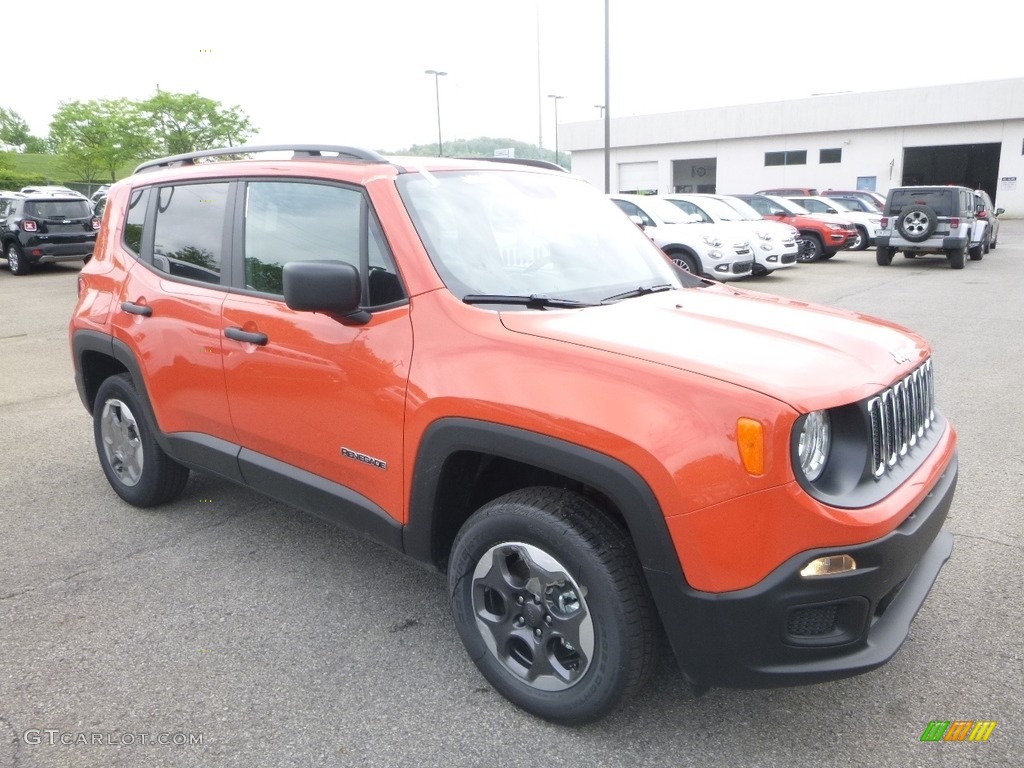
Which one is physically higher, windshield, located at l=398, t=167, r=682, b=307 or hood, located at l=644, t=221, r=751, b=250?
windshield, located at l=398, t=167, r=682, b=307

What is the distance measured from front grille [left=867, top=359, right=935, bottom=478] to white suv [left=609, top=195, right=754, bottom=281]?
1040cm

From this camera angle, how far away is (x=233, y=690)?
9.25ft

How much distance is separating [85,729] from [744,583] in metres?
2.16

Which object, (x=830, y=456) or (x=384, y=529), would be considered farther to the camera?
→ (x=384, y=529)

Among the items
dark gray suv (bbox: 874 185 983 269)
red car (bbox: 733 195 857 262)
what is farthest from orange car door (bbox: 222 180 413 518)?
dark gray suv (bbox: 874 185 983 269)

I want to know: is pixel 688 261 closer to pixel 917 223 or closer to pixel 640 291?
pixel 917 223

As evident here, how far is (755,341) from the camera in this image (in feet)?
8.38

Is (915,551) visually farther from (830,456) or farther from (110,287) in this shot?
(110,287)

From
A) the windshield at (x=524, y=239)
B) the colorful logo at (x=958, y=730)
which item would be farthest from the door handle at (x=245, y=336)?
the colorful logo at (x=958, y=730)

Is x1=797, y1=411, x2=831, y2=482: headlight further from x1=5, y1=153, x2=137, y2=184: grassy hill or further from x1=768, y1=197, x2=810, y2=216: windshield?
x1=5, y1=153, x2=137, y2=184: grassy hill

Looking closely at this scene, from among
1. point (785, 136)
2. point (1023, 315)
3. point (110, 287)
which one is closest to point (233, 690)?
point (110, 287)

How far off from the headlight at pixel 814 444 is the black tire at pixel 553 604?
57 cm

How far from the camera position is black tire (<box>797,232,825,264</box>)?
754 inches

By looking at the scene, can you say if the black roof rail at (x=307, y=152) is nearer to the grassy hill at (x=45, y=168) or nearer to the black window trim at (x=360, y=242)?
the black window trim at (x=360, y=242)
